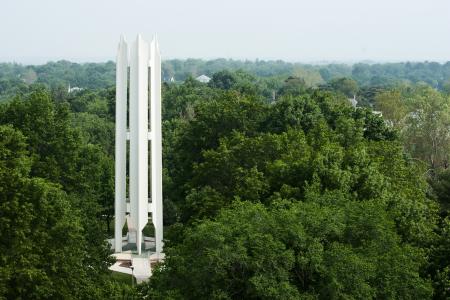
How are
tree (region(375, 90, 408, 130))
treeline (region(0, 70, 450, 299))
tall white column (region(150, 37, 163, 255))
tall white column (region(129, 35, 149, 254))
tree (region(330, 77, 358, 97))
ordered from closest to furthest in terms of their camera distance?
1. treeline (region(0, 70, 450, 299))
2. tall white column (region(129, 35, 149, 254))
3. tall white column (region(150, 37, 163, 255))
4. tree (region(375, 90, 408, 130))
5. tree (region(330, 77, 358, 97))

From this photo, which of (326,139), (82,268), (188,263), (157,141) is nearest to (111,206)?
(157,141)

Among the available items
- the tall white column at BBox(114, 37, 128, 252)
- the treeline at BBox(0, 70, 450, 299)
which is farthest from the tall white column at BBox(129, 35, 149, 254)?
the treeline at BBox(0, 70, 450, 299)

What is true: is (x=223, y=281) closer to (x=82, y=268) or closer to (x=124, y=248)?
(x=82, y=268)

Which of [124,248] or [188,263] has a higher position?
[188,263]

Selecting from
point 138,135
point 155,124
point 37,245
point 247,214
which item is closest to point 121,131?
point 138,135

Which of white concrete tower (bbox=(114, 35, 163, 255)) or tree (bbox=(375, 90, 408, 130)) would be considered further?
tree (bbox=(375, 90, 408, 130))

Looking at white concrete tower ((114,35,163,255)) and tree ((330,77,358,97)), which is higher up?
white concrete tower ((114,35,163,255))

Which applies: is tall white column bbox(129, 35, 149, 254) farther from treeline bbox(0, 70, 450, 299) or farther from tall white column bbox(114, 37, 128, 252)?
treeline bbox(0, 70, 450, 299)
